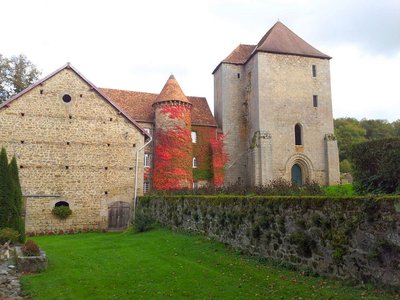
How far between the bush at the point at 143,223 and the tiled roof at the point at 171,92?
1369cm

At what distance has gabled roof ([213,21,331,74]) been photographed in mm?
35188

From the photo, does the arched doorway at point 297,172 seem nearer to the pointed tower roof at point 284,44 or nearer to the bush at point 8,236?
the pointed tower roof at point 284,44

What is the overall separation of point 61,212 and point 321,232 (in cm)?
1737

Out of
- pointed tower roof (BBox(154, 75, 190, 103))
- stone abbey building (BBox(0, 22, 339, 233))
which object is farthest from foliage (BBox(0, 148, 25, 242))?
pointed tower roof (BBox(154, 75, 190, 103))

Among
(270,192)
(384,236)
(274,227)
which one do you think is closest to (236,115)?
(270,192)

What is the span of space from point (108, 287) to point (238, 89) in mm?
31220

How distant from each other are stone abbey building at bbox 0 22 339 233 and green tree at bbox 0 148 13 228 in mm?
6013

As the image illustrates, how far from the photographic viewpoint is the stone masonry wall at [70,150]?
2150cm

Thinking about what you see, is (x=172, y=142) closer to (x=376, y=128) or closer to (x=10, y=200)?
(x=10, y=200)


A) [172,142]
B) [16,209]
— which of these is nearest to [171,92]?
[172,142]

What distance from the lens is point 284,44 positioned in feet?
118

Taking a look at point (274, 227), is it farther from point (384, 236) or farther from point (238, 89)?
point (238, 89)

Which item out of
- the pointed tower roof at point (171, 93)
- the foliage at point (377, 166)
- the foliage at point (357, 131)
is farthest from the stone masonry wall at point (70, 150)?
→ the foliage at point (357, 131)

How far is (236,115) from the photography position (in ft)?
120
